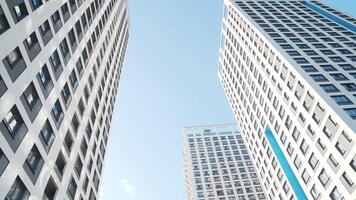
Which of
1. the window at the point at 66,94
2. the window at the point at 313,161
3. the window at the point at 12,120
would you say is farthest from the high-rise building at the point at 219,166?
the window at the point at 12,120

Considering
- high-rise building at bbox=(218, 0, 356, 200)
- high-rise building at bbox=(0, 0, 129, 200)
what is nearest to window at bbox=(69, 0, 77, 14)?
high-rise building at bbox=(0, 0, 129, 200)

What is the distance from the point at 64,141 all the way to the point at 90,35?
15.0 meters

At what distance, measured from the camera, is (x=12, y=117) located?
67.4 feet

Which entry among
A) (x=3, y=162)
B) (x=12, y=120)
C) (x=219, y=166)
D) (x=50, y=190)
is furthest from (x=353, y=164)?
(x=219, y=166)

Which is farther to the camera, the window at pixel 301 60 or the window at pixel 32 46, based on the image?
the window at pixel 301 60

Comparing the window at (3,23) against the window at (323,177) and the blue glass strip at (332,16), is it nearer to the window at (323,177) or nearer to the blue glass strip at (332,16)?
the window at (323,177)

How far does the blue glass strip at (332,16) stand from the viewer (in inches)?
2278

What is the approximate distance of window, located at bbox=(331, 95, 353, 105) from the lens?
124 feet

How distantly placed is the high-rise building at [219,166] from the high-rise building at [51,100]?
4839cm

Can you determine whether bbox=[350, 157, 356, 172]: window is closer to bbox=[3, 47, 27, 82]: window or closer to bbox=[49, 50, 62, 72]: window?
bbox=[49, 50, 62, 72]: window

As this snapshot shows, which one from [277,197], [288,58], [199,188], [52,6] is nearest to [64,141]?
[52,6]

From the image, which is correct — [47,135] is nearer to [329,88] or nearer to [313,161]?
[313,161]

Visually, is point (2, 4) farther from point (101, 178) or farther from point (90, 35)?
point (101, 178)

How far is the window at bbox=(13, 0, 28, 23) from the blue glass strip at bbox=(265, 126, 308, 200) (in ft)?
124
